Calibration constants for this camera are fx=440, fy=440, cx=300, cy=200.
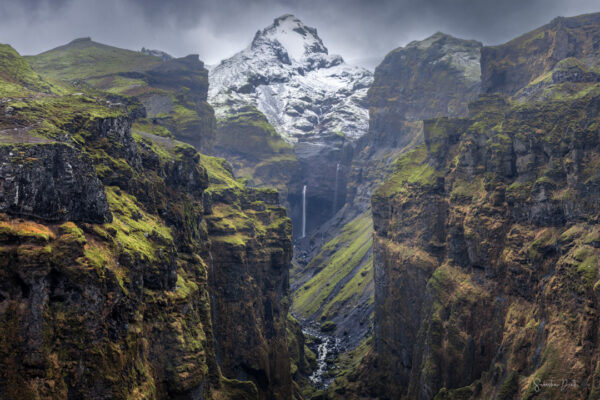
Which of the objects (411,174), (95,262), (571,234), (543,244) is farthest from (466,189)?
(95,262)

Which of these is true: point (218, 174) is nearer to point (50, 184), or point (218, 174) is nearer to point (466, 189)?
point (466, 189)

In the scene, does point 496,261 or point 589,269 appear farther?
point 496,261

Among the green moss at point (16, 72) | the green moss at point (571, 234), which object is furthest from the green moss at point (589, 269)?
the green moss at point (16, 72)

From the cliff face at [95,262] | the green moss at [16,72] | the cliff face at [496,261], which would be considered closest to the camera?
the cliff face at [95,262]

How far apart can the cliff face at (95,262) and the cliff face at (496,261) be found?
48260mm

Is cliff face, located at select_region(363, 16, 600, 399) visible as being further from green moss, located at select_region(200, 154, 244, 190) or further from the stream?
green moss, located at select_region(200, 154, 244, 190)

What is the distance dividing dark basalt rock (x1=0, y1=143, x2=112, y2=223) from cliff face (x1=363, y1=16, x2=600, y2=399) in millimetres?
66603

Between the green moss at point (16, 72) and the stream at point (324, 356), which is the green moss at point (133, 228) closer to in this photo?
the green moss at point (16, 72)

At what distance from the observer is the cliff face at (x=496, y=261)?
7006 centimetres

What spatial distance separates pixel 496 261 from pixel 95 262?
8340cm

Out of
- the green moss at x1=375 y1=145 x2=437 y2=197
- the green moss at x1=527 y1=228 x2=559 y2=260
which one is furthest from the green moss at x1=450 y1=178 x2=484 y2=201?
the green moss at x1=527 y1=228 x2=559 y2=260

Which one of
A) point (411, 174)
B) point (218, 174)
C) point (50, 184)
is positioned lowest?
point (50, 184)

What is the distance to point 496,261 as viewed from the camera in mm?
95188

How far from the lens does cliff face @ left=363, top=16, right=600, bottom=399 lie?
70062 millimetres
